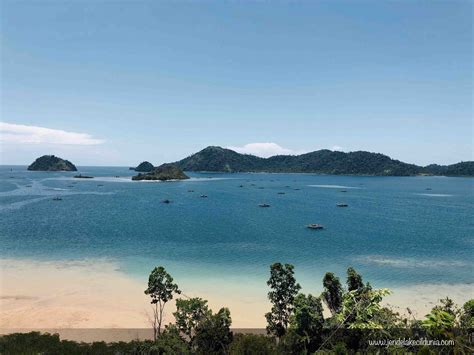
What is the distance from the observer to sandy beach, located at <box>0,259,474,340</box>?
4447 centimetres

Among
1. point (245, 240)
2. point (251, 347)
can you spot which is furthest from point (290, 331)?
point (245, 240)

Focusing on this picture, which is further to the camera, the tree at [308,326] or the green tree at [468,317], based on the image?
the tree at [308,326]

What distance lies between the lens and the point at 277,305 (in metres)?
36.6

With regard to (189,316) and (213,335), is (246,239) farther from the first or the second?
(213,335)

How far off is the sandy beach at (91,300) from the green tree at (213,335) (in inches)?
526

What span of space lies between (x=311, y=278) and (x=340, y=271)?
27.0 feet

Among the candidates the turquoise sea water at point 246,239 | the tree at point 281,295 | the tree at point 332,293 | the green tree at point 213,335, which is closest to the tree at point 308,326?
the tree at point 281,295

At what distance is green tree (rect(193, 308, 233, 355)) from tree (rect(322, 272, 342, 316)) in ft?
38.2

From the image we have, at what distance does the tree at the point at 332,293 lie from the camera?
1419 inches

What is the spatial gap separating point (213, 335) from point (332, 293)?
14.2m

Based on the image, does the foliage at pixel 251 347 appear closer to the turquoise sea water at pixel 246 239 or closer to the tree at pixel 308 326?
the tree at pixel 308 326

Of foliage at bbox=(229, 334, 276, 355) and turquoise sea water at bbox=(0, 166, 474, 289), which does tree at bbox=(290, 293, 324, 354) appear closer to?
foliage at bbox=(229, 334, 276, 355)

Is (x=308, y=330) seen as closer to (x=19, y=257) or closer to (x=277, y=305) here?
(x=277, y=305)

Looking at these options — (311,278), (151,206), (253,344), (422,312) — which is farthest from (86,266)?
(151,206)
